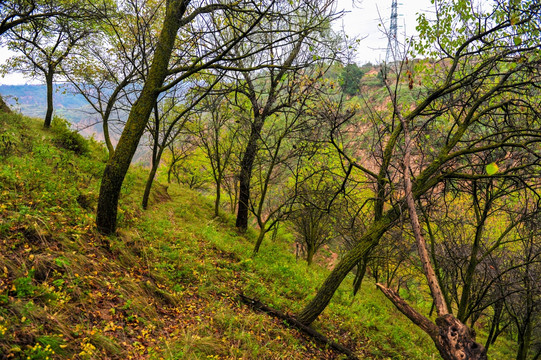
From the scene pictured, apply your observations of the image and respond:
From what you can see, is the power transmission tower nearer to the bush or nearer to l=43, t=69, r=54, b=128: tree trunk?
the bush

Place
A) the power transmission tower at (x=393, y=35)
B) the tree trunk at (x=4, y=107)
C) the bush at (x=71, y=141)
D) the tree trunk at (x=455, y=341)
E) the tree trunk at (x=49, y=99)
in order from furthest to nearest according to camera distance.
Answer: the tree trunk at (x=49, y=99) < the tree trunk at (x=4, y=107) < the bush at (x=71, y=141) < the power transmission tower at (x=393, y=35) < the tree trunk at (x=455, y=341)

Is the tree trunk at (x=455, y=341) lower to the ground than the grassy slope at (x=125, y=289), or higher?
higher

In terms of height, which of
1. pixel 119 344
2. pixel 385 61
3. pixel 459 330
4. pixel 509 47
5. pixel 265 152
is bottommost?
pixel 119 344

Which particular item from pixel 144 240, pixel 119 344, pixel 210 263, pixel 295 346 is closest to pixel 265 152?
pixel 210 263

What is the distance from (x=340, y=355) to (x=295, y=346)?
1.08 meters

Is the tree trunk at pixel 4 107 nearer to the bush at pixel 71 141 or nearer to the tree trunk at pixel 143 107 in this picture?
the bush at pixel 71 141

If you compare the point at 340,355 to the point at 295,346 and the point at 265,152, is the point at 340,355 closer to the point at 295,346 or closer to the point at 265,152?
the point at 295,346

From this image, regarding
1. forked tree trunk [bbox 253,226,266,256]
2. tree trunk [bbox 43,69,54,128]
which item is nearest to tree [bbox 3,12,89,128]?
tree trunk [bbox 43,69,54,128]

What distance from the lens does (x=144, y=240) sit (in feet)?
18.4

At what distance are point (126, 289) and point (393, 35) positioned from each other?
580 centimetres

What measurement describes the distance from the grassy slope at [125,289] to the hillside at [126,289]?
16mm

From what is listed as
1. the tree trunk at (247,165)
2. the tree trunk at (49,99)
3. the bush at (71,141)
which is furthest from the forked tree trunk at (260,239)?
the tree trunk at (49,99)

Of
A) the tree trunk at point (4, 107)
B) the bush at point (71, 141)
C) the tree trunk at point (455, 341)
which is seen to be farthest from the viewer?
the tree trunk at point (4, 107)

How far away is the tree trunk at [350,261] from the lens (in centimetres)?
451
